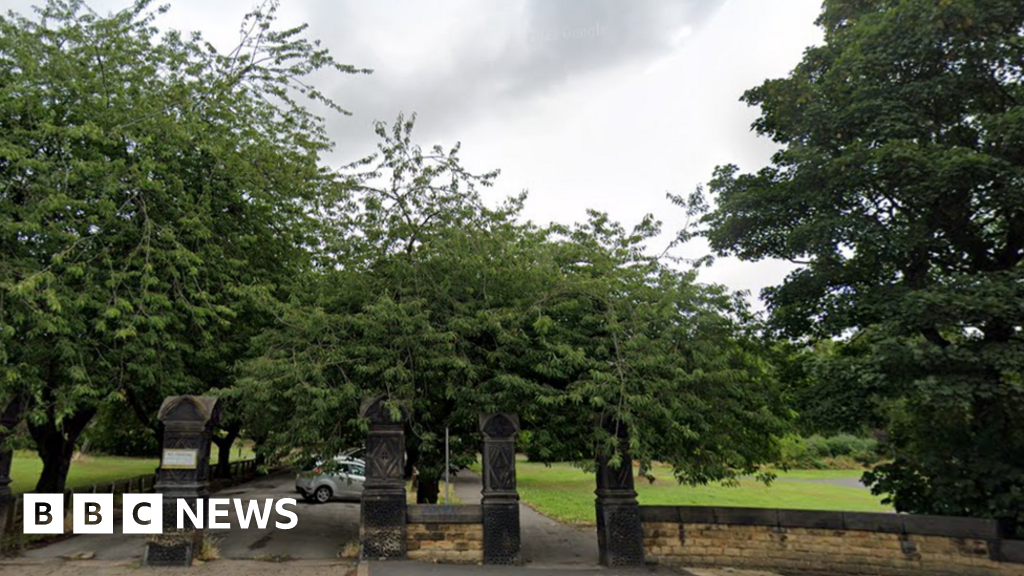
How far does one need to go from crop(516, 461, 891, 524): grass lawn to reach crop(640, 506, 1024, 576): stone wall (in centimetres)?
603

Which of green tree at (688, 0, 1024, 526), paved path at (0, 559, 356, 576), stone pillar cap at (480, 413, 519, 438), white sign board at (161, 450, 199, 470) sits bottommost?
paved path at (0, 559, 356, 576)

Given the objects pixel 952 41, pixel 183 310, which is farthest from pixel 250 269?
pixel 952 41

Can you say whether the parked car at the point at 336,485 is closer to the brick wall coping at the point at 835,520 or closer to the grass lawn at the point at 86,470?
the grass lawn at the point at 86,470

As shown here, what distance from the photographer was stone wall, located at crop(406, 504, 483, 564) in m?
9.21

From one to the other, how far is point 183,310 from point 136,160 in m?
3.05

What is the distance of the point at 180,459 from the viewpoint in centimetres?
931

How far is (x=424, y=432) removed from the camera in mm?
10141

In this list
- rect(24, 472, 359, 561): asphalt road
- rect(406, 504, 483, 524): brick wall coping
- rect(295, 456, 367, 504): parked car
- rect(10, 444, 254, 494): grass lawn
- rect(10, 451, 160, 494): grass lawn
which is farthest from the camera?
rect(10, 451, 160, 494): grass lawn

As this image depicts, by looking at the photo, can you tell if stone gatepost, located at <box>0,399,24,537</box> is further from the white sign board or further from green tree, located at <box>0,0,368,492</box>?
the white sign board

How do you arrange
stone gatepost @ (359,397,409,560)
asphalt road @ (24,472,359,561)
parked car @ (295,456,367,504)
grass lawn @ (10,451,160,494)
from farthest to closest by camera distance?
grass lawn @ (10,451,160,494) < parked car @ (295,456,367,504) < asphalt road @ (24,472,359,561) < stone gatepost @ (359,397,409,560)

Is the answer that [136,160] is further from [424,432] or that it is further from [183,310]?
[424,432]

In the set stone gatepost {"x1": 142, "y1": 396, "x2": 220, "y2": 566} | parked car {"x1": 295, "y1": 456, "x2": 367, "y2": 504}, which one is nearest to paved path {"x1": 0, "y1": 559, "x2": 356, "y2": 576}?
stone gatepost {"x1": 142, "y1": 396, "x2": 220, "y2": 566}

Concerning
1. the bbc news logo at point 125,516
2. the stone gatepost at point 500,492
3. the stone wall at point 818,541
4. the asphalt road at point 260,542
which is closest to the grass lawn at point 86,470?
the bbc news logo at point 125,516

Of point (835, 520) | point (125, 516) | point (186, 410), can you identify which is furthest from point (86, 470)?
point (835, 520)
